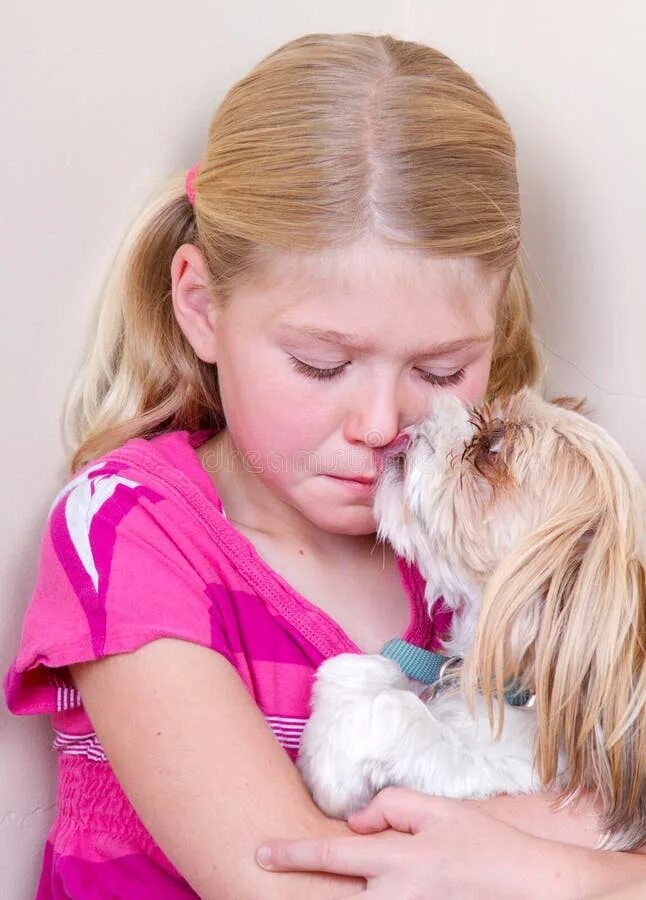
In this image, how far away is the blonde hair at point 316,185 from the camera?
157cm

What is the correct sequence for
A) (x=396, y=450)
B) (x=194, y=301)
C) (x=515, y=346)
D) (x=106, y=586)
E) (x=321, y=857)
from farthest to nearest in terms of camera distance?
(x=515, y=346)
(x=194, y=301)
(x=396, y=450)
(x=106, y=586)
(x=321, y=857)

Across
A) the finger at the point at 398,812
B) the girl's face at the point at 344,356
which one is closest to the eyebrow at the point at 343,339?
the girl's face at the point at 344,356

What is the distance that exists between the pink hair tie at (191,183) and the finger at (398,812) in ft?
2.66

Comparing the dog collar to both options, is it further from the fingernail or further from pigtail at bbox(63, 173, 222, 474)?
pigtail at bbox(63, 173, 222, 474)

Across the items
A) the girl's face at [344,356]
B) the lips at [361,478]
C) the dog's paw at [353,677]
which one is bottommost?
the dog's paw at [353,677]

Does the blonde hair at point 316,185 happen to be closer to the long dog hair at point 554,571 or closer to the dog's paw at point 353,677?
the long dog hair at point 554,571

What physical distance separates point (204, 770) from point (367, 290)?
582mm

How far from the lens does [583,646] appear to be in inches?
55.7

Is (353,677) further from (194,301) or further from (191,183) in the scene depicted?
(191,183)

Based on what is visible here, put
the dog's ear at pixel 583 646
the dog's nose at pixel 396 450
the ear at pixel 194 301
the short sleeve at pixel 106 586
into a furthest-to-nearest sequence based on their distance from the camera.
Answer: the ear at pixel 194 301 → the dog's nose at pixel 396 450 → the short sleeve at pixel 106 586 → the dog's ear at pixel 583 646

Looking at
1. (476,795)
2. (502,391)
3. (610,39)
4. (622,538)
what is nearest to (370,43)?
(610,39)

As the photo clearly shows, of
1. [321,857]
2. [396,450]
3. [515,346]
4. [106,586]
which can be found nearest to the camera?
[321,857]

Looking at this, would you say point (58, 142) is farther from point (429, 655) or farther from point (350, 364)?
point (429, 655)

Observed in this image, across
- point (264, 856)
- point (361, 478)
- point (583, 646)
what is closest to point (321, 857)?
point (264, 856)
